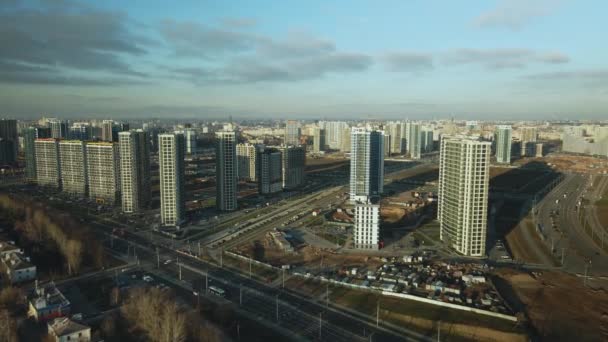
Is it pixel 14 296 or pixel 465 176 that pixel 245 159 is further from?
pixel 14 296

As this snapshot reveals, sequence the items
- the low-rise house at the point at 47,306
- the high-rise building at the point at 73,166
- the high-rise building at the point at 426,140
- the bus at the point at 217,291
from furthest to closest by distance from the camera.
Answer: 1. the high-rise building at the point at 426,140
2. the high-rise building at the point at 73,166
3. the bus at the point at 217,291
4. the low-rise house at the point at 47,306

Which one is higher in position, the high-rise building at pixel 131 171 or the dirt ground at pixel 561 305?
the high-rise building at pixel 131 171

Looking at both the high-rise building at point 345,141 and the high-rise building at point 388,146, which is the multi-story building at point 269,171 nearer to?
the high-rise building at point 388,146

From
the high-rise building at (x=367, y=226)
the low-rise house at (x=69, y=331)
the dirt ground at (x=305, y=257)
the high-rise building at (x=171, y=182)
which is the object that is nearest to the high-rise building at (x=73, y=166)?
the high-rise building at (x=171, y=182)

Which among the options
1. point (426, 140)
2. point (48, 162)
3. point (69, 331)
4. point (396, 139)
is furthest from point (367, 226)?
point (426, 140)

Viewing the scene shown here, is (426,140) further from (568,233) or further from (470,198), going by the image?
(470,198)

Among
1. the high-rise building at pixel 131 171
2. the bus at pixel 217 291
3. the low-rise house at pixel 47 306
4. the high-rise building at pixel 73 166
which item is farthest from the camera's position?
the high-rise building at pixel 73 166
